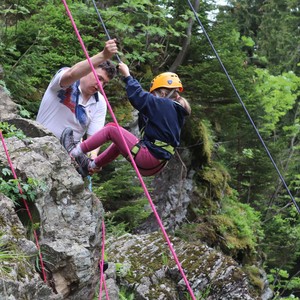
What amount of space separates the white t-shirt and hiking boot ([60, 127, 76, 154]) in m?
0.12

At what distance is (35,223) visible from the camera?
3.85 meters

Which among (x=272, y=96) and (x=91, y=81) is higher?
(x=91, y=81)

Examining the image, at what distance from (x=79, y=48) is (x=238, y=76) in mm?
3331

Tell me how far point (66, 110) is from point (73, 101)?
115 millimetres

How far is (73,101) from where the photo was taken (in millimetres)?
4922

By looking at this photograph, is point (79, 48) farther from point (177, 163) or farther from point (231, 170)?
point (231, 170)

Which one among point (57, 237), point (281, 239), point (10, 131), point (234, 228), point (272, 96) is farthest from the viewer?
point (281, 239)

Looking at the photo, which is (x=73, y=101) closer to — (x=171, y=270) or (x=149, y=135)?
(x=149, y=135)

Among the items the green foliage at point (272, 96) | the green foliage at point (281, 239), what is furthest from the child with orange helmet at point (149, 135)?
the green foliage at point (281, 239)

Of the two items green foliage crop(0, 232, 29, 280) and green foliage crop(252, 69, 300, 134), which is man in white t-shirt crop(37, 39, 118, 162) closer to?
green foliage crop(0, 232, 29, 280)

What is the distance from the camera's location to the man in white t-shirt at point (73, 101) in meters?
4.86

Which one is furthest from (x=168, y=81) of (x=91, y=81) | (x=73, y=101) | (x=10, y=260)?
(x=10, y=260)

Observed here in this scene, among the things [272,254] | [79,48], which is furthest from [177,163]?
[272,254]

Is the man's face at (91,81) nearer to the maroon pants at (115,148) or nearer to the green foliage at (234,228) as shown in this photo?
the maroon pants at (115,148)
